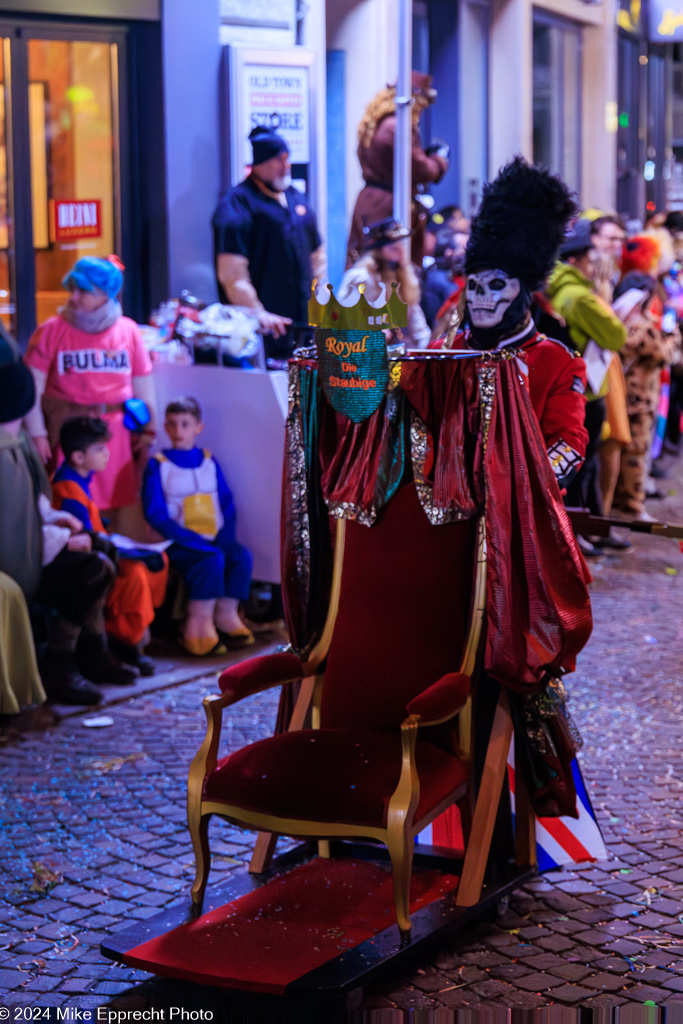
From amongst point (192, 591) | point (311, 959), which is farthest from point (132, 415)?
point (311, 959)

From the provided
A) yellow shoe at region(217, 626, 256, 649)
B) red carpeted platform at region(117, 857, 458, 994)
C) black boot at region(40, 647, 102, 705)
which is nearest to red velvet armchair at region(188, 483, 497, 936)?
red carpeted platform at region(117, 857, 458, 994)

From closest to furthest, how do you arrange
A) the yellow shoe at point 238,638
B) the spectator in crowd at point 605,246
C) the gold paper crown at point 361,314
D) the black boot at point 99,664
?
1. the gold paper crown at point 361,314
2. the black boot at point 99,664
3. the yellow shoe at point 238,638
4. the spectator in crowd at point 605,246

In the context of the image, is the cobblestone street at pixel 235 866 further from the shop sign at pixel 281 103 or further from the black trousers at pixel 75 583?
the shop sign at pixel 281 103

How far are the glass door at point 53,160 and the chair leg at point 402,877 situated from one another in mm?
4767

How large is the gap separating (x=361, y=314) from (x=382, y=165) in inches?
223

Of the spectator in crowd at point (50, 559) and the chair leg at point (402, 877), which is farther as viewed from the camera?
the spectator in crowd at point (50, 559)

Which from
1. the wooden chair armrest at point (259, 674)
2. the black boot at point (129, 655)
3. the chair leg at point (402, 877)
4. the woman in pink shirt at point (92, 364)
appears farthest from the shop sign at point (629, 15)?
the chair leg at point (402, 877)

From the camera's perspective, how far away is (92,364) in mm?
6297

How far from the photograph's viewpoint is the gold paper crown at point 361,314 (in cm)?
372

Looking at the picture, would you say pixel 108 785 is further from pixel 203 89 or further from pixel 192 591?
pixel 203 89

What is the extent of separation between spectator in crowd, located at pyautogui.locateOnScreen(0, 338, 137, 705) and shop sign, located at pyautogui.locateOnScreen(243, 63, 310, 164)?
125 inches

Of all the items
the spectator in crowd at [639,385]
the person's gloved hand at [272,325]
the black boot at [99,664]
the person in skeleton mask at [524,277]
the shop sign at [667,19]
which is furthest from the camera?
the shop sign at [667,19]

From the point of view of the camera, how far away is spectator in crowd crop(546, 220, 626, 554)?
25.6ft

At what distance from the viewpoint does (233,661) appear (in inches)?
243
